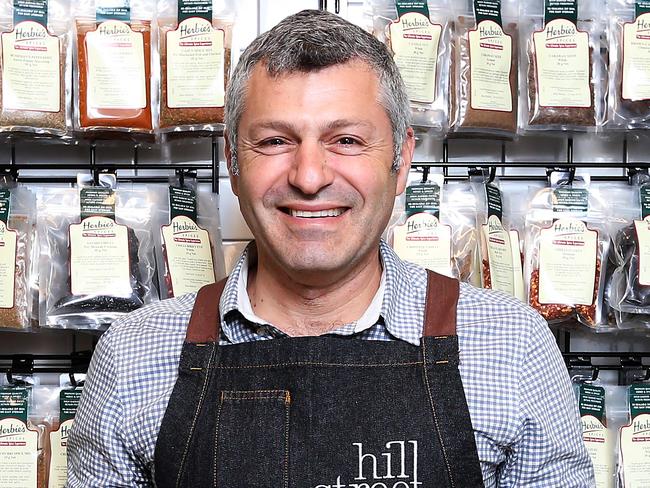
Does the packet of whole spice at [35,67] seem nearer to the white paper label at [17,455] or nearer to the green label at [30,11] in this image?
the green label at [30,11]

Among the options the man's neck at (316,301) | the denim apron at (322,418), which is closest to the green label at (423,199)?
the man's neck at (316,301)

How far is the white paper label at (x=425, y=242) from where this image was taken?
1.68 m

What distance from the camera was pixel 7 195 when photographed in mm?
1697

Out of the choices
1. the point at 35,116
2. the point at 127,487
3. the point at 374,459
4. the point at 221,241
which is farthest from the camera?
the point at 221,241

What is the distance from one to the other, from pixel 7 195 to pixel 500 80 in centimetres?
89

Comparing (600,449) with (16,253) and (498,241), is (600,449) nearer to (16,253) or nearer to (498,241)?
(498,241)

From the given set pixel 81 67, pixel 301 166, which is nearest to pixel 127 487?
pixel 301 166

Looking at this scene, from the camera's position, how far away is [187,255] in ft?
5.61

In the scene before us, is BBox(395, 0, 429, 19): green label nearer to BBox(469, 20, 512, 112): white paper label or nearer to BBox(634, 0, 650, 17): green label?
BBox(469, 20, 512, 112): white paper label

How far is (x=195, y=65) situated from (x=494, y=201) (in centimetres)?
58

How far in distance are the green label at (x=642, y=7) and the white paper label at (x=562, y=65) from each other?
10cm

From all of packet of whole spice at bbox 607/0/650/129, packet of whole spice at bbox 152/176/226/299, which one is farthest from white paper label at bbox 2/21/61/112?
packet of whole spice at bbox 607/0/650/129

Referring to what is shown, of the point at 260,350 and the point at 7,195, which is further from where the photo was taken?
the point at 7,195

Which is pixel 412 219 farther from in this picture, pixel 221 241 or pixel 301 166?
pixel 301 166
